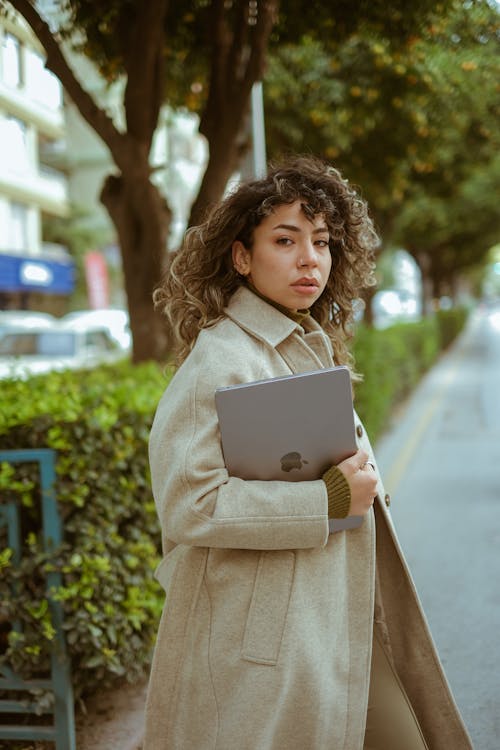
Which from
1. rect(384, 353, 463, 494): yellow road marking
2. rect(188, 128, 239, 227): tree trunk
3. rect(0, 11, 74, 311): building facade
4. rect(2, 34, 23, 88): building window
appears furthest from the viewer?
rect(0, 11, 74, 311): building facade

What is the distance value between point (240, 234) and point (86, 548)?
1.42 meters

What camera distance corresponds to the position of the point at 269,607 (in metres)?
1.91

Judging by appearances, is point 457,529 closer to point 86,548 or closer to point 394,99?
point 86,548

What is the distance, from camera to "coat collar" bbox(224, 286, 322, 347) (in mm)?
2049

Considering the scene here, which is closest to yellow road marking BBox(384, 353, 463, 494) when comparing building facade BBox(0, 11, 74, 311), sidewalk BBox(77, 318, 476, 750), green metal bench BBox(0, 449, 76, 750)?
sidewalk BBox(77, 318, 476, 750)

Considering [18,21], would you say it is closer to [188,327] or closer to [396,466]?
[188,327]

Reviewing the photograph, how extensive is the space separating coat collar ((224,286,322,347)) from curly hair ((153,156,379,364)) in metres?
0.05

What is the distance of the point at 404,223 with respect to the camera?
2467cm

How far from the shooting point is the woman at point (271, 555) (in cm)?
189

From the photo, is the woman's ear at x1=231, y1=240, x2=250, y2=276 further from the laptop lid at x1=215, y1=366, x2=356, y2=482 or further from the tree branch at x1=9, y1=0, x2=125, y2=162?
the tree branch at x1=9, y1=0, x2=125, y2=162

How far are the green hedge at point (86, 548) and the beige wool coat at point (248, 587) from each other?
3.11 feet

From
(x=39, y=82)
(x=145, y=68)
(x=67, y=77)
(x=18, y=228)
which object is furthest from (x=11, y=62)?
(x=18, y=228)

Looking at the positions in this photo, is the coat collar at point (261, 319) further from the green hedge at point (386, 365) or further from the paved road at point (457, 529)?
the green hedge at point (386, 365)

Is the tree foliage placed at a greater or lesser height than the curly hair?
greater
